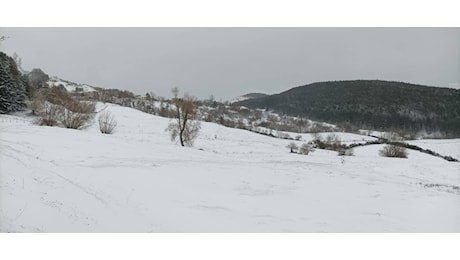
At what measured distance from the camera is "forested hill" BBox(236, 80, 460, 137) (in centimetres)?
8227

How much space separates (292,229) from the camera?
7586 millimetres

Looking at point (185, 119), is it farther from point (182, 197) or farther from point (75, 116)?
point (182, 197)

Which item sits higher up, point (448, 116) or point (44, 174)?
point (448, 116)

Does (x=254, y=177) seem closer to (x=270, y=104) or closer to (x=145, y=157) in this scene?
(x=145, y=157)

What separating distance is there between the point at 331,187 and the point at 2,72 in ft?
120

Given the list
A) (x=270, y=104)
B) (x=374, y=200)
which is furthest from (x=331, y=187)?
(x=270, y=104)

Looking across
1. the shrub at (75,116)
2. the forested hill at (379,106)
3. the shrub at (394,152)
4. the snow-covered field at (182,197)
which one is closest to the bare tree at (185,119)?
the shrub at (75,116)

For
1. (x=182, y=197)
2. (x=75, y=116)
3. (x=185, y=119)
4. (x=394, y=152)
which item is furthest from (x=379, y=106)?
(x=182, y=197)

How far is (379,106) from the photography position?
103 meters

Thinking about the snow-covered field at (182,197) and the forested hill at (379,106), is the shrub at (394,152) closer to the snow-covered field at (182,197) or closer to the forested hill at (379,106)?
the snow-covered field at (182,197)

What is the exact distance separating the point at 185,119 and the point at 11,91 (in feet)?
86.2

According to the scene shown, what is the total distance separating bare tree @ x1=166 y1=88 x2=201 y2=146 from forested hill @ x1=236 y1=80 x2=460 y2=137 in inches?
2443

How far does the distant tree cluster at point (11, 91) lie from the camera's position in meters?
34.0

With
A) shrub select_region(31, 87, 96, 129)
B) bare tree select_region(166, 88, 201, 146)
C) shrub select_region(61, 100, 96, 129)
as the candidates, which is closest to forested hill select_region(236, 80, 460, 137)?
bare tree select_region(166, 88, 201, 146)
